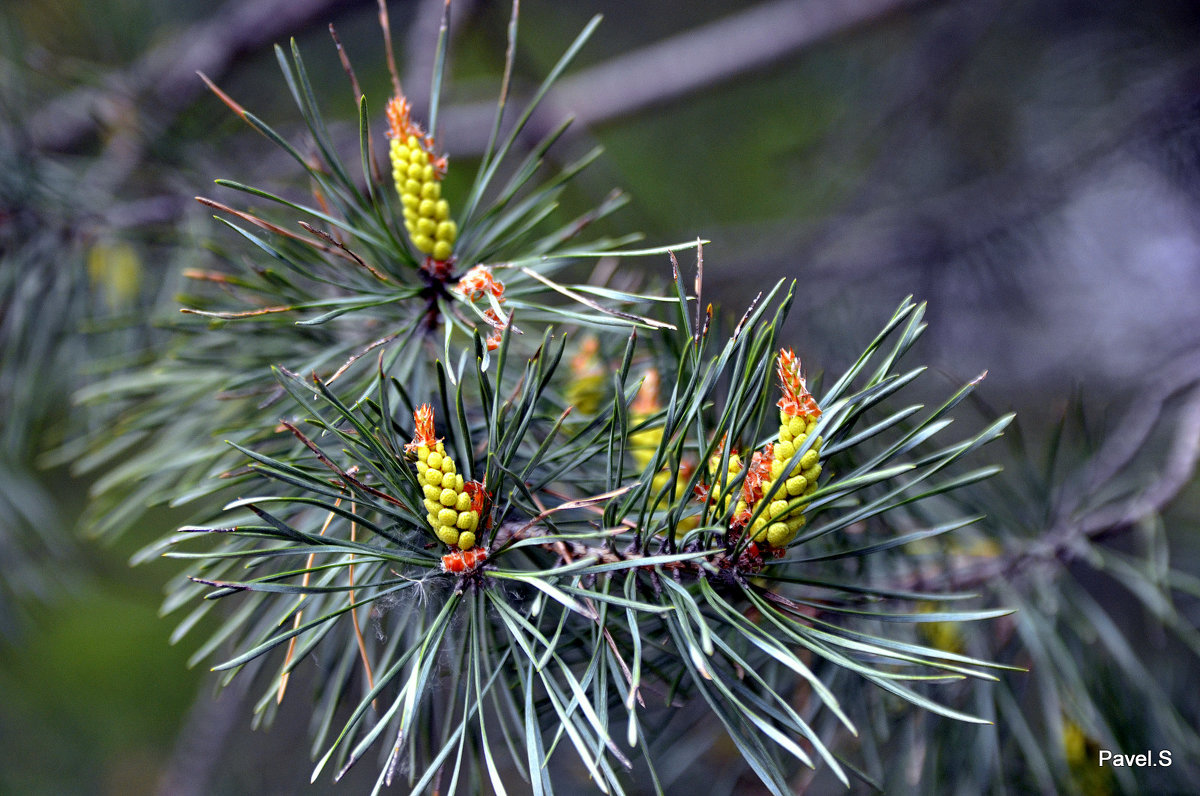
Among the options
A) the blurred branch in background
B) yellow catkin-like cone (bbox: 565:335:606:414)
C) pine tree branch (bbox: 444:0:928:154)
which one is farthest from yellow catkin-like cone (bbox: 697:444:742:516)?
pine tree branch (bbox: 444:0:928:154)

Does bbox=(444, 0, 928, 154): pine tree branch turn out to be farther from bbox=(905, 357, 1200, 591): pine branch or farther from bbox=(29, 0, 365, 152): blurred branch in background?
bbox=(905, 357, 1200, 591): pine branch

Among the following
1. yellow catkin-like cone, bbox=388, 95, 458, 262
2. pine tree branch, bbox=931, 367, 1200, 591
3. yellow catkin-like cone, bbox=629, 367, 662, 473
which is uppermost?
yellow catkin-like cone, bbox=388, 95, 458, 262

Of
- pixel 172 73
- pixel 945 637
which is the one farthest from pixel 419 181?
pixel 172 73

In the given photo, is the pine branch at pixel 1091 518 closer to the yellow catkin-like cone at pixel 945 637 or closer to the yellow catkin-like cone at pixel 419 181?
the yellow catkin-like cone at pixel 945 637

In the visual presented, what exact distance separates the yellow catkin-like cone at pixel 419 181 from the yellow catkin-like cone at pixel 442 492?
99mm

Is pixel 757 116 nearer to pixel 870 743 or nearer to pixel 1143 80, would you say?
pixel 1143 80

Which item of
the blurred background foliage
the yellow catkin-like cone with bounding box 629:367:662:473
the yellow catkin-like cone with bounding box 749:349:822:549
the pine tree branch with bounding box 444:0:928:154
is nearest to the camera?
the yellow catkin-like cone with bounding box 749:349:822:549

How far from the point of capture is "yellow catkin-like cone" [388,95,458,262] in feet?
1.07

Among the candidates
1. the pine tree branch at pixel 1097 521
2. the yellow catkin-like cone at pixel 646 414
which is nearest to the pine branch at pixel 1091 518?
the pine tree branch at pixel 1097 521

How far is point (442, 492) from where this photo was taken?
275mm

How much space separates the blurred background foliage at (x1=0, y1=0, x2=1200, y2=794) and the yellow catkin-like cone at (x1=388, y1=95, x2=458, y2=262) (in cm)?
17

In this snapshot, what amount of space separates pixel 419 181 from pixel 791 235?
3.16ft

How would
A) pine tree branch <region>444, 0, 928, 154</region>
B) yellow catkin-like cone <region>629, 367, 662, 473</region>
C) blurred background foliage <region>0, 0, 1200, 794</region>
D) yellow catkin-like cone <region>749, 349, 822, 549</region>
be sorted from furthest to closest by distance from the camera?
pine tree branch <region>444, 0, 928, 154</region> → blurred background foliage <region>0, 0, 1200, 794</region> → yellow catkin-like cone <region>629, 367, 662, 473</region> → yellow catkin-like cone <region>749, 349, 822, 549</region>

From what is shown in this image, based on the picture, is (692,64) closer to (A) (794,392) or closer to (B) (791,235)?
(B) (791,235)
